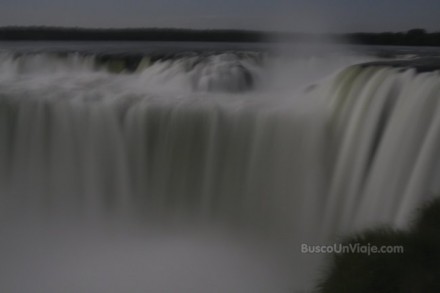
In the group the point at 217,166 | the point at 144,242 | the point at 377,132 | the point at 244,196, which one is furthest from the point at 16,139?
the point at 377,132

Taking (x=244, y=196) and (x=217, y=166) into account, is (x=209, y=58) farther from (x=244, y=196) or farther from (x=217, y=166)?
(x=244, y=196)

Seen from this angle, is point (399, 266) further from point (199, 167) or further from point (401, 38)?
point (401, 38)

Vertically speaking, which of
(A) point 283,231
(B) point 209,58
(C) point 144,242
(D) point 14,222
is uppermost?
(B) point 209,58

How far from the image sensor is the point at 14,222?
362 cm

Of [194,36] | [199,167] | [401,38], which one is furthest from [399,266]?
[194,36]

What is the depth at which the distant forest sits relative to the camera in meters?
3.13

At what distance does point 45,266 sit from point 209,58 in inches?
72.7

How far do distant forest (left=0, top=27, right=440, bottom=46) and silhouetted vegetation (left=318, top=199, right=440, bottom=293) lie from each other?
137 centimetres

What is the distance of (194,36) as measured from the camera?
353 cm

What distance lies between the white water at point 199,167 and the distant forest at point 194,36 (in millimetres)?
178

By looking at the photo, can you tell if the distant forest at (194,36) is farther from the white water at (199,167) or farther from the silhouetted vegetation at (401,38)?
the white water at (199,167)

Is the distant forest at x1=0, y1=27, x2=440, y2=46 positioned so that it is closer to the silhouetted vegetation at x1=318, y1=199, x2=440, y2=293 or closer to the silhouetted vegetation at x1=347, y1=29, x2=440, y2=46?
the silhouetted vegetation at x1=347, y1=29, x2=440, y2=46

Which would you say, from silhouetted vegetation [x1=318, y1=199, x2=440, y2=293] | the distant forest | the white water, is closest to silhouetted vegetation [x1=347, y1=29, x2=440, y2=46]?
the distant forest

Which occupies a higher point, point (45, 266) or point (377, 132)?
point (377, 132)
